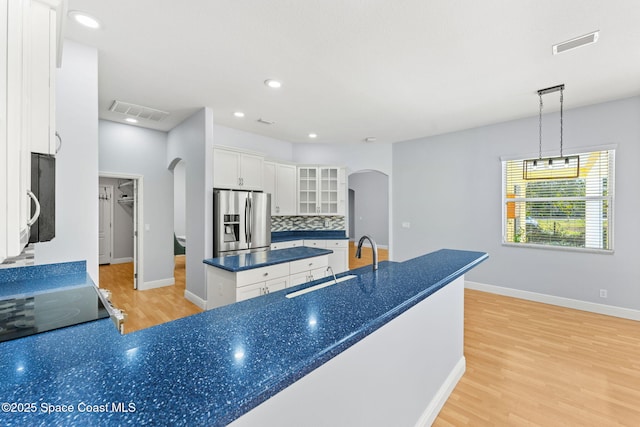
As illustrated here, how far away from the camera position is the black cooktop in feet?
3.81

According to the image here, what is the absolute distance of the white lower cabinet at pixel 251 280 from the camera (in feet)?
8.71

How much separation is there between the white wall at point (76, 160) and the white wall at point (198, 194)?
5.10 ft

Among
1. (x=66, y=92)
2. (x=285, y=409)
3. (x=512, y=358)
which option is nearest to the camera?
(x=285, y=409)

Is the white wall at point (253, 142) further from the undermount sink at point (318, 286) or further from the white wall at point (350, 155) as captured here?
the undermount sink at point (318, 286)

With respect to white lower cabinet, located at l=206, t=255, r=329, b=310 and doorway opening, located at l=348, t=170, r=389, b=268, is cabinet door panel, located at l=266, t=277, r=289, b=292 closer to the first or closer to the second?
white lower cabinet, located at l=206, t=255, r=329, b=310

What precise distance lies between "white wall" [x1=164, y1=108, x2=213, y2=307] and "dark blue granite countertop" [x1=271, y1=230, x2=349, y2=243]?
1584 millimetres

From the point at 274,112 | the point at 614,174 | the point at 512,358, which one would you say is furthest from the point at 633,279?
the point at 274,112

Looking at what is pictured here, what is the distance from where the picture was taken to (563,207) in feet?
13.4

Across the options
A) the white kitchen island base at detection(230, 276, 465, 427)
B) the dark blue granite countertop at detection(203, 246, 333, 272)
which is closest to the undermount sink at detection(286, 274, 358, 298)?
the white kitchen island base at detection(230, 276, 465, 427)

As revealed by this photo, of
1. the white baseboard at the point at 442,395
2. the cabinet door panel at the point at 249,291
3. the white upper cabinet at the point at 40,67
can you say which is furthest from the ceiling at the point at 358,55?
the white baseboard at the point at 442,395

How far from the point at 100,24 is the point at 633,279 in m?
6.25

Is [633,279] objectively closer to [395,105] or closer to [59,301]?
[395,105]

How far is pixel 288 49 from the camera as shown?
8.02 feet

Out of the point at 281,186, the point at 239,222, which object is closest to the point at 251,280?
the point at 239,222
